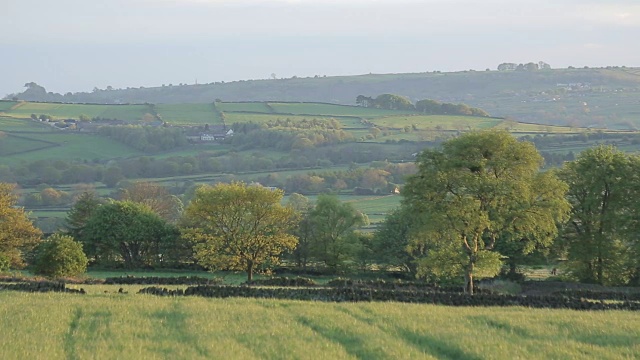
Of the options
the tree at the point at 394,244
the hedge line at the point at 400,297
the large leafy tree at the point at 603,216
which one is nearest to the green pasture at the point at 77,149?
the tree at the point at 394,244

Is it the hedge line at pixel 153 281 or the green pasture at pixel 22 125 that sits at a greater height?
the green pasture at pixel 22 125

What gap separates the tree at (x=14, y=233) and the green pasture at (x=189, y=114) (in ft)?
348

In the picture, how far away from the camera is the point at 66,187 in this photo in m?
114

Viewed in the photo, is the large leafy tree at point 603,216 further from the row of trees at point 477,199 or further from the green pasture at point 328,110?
the green pasture at point 328,110

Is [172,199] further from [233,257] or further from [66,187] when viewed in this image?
[233,257]

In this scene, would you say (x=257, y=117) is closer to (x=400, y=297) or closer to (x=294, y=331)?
(x=400, y=297)

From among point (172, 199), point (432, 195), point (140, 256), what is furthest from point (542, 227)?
point (172, 199)

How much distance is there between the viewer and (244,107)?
185750mm

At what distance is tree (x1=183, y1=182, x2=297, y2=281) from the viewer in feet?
189

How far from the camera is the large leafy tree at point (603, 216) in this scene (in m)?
53.2

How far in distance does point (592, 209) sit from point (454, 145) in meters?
18.1

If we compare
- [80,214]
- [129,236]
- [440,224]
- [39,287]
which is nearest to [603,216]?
[440,224]

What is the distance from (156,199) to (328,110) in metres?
88.5

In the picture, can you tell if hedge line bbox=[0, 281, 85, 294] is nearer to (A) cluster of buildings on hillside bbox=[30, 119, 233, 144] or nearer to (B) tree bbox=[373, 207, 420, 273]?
(B) tree bbox=[373, 207, 420, 273]
